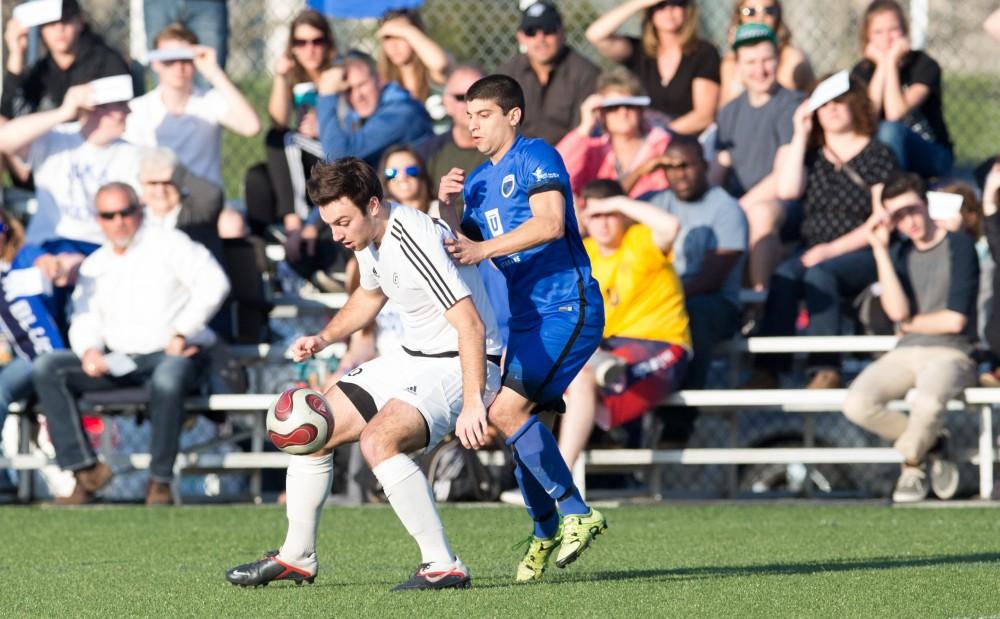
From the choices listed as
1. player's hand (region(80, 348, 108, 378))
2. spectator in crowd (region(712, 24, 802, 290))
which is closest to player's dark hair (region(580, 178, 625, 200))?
spectator in crowd (region(712, 24, 802, 290))

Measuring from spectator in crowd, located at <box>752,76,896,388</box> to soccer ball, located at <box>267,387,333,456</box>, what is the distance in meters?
4.88

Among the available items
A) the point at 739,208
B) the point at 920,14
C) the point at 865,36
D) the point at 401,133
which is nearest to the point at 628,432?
the point at 739,208

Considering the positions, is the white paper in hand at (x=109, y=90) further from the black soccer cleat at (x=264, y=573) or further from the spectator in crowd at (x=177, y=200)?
the black soccer cleat at (x=264, y=573)

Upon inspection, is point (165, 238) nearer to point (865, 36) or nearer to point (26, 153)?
point (26, 153)

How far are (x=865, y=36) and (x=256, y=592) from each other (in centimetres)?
669

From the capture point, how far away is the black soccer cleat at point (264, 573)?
5688 millimetres

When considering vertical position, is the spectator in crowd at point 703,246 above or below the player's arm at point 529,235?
below

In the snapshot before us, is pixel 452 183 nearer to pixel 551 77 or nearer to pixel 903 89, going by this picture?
pixel 551 77

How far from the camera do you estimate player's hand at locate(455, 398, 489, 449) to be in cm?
534

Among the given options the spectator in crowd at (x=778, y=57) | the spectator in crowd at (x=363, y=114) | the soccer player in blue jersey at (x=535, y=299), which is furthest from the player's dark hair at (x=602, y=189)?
the soccer player in blue jersey at (x=535, y=299)

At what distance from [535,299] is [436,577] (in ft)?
3.63

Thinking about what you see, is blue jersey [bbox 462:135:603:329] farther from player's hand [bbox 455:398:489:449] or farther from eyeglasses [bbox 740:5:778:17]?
eyeglasses [bbox 740:5:778:17]

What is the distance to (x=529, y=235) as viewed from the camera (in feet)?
18.7

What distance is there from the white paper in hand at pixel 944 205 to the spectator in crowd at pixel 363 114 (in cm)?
321
